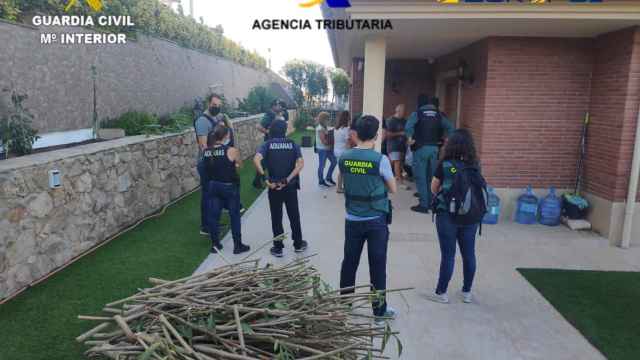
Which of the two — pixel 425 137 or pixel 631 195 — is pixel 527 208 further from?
pixel 425 137

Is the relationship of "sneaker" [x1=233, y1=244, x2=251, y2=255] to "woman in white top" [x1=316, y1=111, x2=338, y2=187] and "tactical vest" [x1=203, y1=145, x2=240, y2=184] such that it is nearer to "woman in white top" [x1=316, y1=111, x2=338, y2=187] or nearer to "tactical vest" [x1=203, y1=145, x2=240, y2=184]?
"tactical vest" [x1=203, y1=145, x2=240, y2=184]

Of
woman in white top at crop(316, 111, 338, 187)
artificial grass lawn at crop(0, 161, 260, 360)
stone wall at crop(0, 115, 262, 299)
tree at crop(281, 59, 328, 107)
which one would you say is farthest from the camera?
tree at crop(281, 59, 328, 107)

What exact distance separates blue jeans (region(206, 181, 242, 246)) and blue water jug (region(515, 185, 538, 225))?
15.6ft

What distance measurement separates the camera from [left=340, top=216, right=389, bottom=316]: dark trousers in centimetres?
462

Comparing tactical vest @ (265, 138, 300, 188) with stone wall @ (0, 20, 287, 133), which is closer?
tactical vest @ (265, 138, 300, 188)

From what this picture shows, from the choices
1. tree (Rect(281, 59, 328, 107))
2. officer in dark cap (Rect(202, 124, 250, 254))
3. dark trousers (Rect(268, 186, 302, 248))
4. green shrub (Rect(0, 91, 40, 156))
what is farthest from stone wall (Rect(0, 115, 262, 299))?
tree (Rect(281, 59, 328, 107))

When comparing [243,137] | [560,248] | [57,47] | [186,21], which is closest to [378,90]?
[560,248]

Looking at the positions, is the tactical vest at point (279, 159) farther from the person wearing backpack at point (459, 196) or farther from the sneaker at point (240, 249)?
the person wearing backpack at point (459, 196)

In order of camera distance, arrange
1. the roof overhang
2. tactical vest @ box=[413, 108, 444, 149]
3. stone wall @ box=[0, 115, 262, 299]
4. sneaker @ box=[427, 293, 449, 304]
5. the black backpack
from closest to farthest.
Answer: the black backpack < stone wall @ box=[0, 115, 262, 299] < sneaker @ box=[427, 293, 449, 304] < the roof overhang < tactical vest @ box=[413, 108, 444, 149]

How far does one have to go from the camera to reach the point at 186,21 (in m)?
16.9

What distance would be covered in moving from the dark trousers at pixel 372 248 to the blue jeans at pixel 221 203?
2.30 metres

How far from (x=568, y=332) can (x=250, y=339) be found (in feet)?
10.2

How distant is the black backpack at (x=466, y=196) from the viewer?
197 inches

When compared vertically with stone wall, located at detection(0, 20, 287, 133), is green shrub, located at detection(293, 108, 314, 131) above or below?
below
